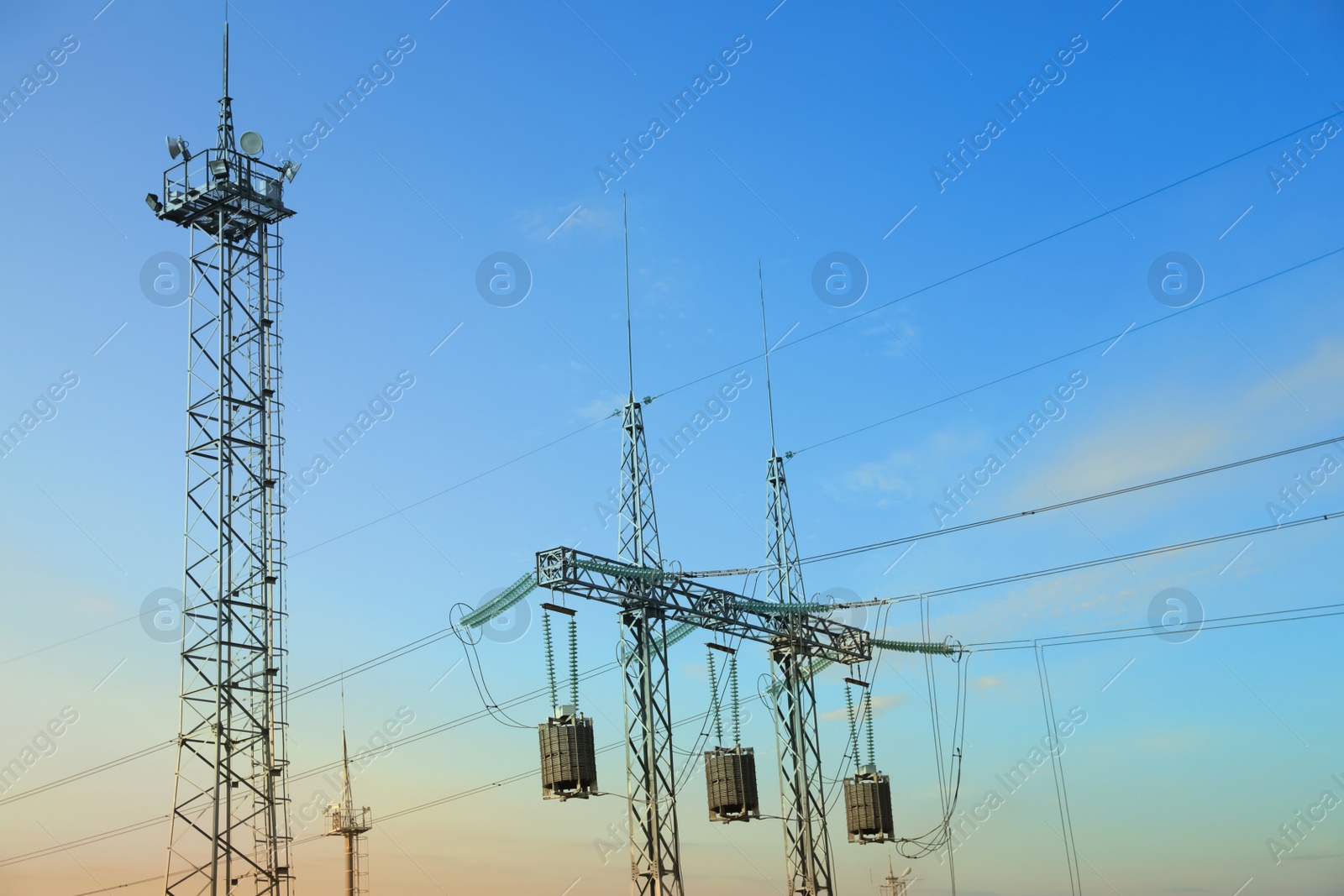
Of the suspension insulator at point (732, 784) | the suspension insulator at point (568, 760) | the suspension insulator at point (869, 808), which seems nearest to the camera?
the suspension insulator at point (568, 760)

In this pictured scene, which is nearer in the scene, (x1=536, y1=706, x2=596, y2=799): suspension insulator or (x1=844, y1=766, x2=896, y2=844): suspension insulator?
(x1=536, y1=706, x2=596, y2=799): suspension insulator

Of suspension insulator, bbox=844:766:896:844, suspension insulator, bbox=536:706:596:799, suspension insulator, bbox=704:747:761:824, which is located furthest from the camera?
suspension insulator, bbox=844:766:896:844

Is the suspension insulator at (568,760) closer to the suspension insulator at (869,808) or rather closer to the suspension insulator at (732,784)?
the suspension insulator at (732,784)

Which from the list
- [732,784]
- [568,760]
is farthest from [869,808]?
[568,760]

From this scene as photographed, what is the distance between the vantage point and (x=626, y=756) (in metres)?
32.4

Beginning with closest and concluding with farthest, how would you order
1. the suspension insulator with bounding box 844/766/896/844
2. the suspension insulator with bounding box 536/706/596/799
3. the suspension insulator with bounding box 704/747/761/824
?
the suspension insulator with bounding box 536/706/596/799 < the suspension insulator with bounding box 704/747/761/824 < the suspension insulator with bounding box 844/766/896/844

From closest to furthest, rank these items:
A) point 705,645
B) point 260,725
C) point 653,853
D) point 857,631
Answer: point 653,853 → point 260,725 → point 705,645 → point 857,631

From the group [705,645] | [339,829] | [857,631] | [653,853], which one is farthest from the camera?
[339,829]

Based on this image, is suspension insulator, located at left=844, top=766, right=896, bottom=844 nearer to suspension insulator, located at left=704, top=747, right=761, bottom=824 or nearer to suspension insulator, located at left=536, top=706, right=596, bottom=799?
suspension insulator, located at left=704, top=747, right=761, bottom=824

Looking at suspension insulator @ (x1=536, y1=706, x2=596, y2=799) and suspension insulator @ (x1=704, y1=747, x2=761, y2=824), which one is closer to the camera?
suspension insulator @ (x1=536, y1=706, x2=596, y2=799)

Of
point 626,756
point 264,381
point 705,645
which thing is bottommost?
point 626,756

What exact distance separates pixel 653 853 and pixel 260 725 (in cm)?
1097

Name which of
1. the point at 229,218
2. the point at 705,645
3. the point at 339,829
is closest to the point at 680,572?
the point at 705,645

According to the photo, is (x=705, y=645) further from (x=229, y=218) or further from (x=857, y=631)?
(x=229, y=218)
